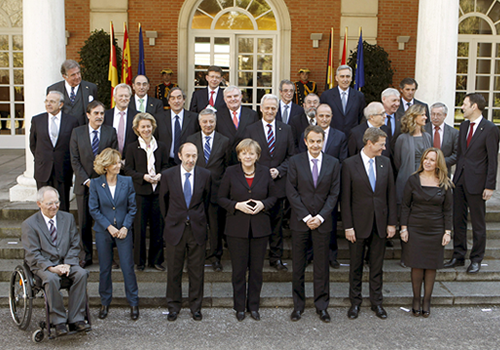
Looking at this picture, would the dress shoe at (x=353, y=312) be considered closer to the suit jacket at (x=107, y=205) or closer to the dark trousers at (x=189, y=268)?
the dark trousers at (x=189, y=268)

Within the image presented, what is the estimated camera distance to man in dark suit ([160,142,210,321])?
5031mm

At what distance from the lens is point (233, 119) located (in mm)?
6199

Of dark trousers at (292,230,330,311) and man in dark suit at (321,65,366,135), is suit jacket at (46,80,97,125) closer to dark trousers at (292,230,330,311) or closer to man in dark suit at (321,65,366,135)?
man in dark suit at (321,65,366,135)

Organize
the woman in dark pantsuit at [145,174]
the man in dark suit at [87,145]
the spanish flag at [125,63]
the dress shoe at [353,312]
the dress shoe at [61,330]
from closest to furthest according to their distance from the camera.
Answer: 1. the dress shoe at [61,330]
2. the dress shoe at [353,312]
3. the woman in dark pantsuit at [145,174]
4. the man in dark suit at [87,145]
5. the spanish flag at [125,63]

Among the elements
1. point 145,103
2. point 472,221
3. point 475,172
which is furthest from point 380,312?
point 145,103

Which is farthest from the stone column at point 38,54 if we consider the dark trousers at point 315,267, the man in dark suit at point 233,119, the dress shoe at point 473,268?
the dress shoe at point 473,268

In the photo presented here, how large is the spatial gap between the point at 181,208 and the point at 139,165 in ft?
2.94

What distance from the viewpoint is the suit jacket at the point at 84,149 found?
225 inches

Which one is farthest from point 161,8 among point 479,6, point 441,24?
point 479,6

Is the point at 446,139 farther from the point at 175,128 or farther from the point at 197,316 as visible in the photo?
the point at 197,316

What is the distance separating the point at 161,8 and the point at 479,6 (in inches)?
303

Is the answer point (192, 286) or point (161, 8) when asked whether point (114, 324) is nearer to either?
point (192, 286)

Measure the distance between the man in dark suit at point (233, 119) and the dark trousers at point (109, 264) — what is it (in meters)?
1.60

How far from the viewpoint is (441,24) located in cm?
745
